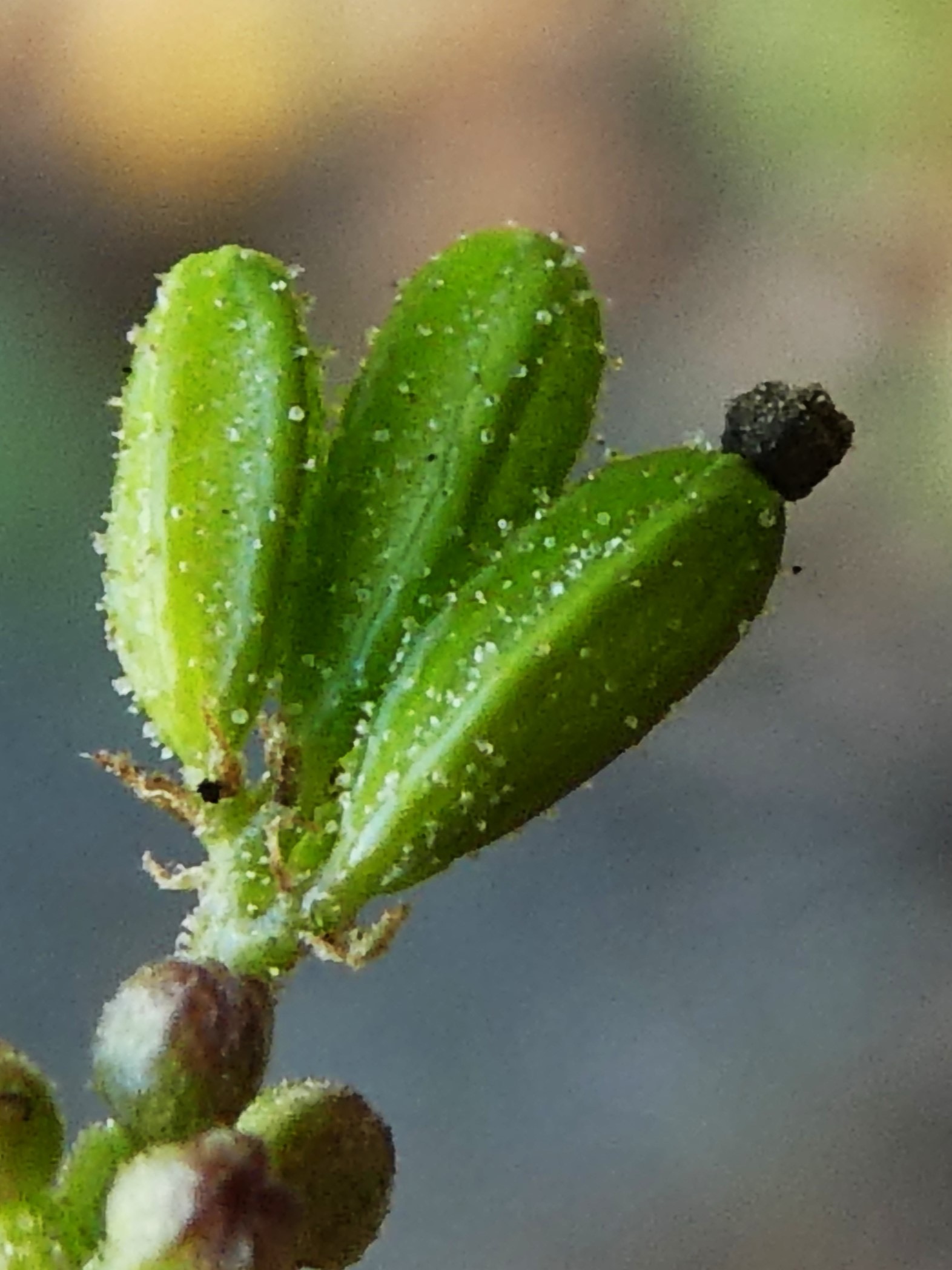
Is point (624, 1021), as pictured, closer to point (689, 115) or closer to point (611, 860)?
point (611, 860)

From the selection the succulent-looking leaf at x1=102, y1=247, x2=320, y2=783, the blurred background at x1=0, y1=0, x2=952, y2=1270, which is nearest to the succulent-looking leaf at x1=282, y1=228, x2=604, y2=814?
the succulent-looking leaf at x1=102, y1=247, x2=320, y2=783

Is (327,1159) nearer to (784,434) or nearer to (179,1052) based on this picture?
(179,1052)

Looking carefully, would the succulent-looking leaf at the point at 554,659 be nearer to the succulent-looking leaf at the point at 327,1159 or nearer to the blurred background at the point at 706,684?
the succulent-looking leaf at the point at 327,1159

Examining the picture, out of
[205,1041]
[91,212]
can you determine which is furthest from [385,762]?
[91,212]

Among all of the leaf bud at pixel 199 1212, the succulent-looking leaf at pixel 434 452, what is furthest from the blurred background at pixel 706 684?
the leaf bud at pixel 199 1212

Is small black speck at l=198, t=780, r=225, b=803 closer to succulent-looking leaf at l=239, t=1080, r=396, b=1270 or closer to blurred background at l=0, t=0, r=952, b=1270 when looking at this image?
succulent-looking leaf at l=239, t=1080, r=396, b=1270

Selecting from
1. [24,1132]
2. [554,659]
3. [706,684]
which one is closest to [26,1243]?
[24,1132]
